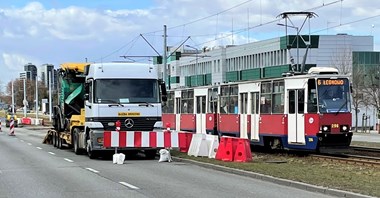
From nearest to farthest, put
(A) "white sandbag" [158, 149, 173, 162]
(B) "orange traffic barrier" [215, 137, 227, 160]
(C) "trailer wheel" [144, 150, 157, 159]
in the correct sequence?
(B) "orange traffic barrier" [215, 137, 227, 160] < (A) "white sandbag" [158, 149, 173, 162] < (C) "trailer wheel" [144, 150, 157, 159]

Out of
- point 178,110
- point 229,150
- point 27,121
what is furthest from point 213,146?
point 27,121

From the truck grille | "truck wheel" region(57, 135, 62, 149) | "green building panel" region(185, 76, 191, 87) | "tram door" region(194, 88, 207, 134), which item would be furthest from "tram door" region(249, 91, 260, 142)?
"green building panel" region(185, 76, 191, 87)

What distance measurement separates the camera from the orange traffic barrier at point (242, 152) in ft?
62.3

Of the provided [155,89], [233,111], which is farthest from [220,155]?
[233,111]

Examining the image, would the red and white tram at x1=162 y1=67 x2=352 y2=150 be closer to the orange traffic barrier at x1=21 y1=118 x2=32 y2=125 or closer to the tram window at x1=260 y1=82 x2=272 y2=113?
the tram window at x1=260 y1=82 x2=272 y2=113

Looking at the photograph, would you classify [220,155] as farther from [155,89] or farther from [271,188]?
[271,188]

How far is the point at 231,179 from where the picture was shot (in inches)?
583

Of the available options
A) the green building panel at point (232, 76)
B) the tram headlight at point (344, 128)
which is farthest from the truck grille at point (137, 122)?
the green building panel at point (232, 76)

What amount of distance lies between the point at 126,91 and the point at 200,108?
32.7ft

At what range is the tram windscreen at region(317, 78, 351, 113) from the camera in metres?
21.2

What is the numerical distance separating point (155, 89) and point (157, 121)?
122cm

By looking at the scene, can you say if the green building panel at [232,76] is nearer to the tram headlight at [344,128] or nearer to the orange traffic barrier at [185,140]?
the orange traffic barrier at [185,140]

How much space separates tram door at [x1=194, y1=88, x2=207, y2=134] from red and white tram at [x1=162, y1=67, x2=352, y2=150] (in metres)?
2.12

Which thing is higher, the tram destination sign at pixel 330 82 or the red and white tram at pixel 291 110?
the tram destination sign at pixel 330 82
